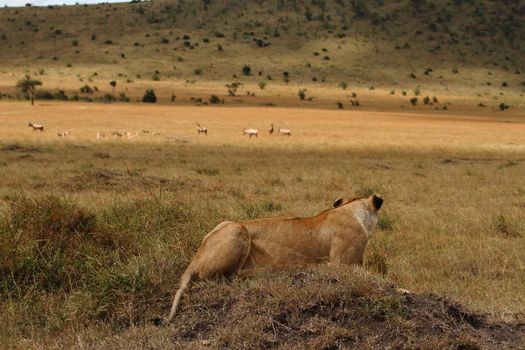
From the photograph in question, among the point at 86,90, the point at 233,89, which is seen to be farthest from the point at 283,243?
the point at 233,89

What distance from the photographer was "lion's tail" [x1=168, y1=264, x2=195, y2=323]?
247 inches

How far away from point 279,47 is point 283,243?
9345 cm

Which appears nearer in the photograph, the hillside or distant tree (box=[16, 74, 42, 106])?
distant tree (box=[16, 74, 42, 106])

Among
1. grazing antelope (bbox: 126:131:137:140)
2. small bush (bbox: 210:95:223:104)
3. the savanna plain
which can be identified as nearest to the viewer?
the savanna plain

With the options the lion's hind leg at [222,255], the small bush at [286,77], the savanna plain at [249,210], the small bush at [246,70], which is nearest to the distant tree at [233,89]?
the savanna plain at [249,210]

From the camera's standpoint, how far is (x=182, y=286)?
654 centimetres

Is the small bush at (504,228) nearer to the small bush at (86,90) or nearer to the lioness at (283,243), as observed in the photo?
the lioness at (283,243)

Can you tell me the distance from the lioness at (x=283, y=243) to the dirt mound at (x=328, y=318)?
0.28m

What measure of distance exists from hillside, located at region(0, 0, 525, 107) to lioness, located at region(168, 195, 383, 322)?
60686mm

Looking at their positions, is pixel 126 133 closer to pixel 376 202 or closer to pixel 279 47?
pixel 376 202

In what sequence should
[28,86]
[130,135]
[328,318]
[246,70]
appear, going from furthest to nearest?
[246,70] < [28,86] < [130,135] < [328,318]

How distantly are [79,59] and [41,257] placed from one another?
86.3 meters

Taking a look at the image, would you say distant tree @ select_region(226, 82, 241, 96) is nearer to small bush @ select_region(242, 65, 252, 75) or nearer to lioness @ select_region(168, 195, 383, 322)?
small bush @ select_region(242, 65, 252, 75)

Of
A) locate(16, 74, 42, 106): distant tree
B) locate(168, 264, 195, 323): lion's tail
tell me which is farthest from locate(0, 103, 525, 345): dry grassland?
locate(16, 74, 42, 106): distant tree
